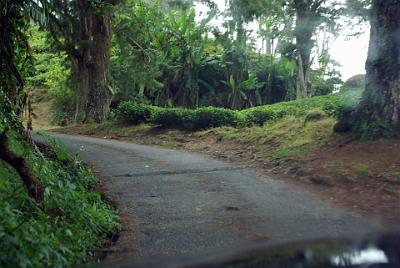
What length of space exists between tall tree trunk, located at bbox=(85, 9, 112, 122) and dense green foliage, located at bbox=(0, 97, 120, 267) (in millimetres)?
12675

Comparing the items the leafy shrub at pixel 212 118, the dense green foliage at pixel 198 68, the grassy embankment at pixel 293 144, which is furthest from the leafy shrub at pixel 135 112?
the dense green foliage at pixel 198 68

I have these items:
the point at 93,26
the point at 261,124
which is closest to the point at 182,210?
the point at 261,124

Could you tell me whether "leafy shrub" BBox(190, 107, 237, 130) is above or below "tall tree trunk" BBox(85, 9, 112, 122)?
below

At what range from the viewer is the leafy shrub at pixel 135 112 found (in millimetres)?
18812

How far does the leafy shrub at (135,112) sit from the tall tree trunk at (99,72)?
174 centimetres

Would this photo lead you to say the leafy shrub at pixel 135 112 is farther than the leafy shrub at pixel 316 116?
Yes

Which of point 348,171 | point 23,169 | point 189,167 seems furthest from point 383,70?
point 23,169

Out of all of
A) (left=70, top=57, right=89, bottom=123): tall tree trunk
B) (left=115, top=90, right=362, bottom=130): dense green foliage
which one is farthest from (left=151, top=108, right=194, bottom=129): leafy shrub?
(left=70, top=57, right=89, bottom=123): tall tree trunk

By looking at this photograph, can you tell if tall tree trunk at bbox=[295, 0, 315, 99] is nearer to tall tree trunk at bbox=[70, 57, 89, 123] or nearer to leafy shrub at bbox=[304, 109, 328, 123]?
leafy shrub at bbox=[304, 109, 328, 123]

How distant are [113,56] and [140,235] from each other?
22.6 meters

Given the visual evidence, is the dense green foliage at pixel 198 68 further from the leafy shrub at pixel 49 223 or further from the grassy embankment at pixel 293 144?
the leafy shrub at pixel 49 223

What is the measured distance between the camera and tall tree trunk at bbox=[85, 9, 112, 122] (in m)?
20.3

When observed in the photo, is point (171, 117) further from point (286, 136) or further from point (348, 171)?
point (348, 171)

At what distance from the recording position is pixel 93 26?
20.2m
